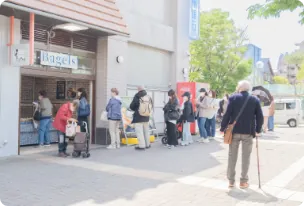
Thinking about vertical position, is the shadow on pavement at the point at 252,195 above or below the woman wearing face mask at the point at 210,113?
below

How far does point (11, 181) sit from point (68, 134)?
269cm

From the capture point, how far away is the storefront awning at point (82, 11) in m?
8.30

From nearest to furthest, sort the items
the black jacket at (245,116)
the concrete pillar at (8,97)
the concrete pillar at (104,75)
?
1. the black jacket at (245,116)
2. the concrete pillar at (8,97)
3. the concrete pillar at (104,75)

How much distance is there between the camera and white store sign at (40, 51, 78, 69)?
1019 cm

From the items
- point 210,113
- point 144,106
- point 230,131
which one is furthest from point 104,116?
point 230,131

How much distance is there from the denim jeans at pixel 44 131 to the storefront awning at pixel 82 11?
3310 mm

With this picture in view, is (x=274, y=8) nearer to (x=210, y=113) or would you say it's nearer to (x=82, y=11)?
(x=82, y=11)

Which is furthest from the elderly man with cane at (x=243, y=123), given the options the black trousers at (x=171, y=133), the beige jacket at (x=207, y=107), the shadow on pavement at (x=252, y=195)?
the beige jacket at (x=207, y=107)

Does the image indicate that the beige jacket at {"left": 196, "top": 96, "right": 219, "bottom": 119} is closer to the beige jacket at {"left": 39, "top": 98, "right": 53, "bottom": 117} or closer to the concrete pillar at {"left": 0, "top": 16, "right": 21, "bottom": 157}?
the beige jacket at {"left": 39, "top": 98, "right": 53, "bottom": 117}

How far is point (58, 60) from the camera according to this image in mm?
10586

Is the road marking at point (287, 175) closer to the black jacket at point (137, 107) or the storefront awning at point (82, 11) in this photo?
the black jacket at point (137, 107)

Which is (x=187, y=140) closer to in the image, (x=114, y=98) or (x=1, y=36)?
(x=114, y=98)

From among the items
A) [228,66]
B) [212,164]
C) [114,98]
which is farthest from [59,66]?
[228,66]

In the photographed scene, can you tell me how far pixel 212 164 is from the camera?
29.2ft
